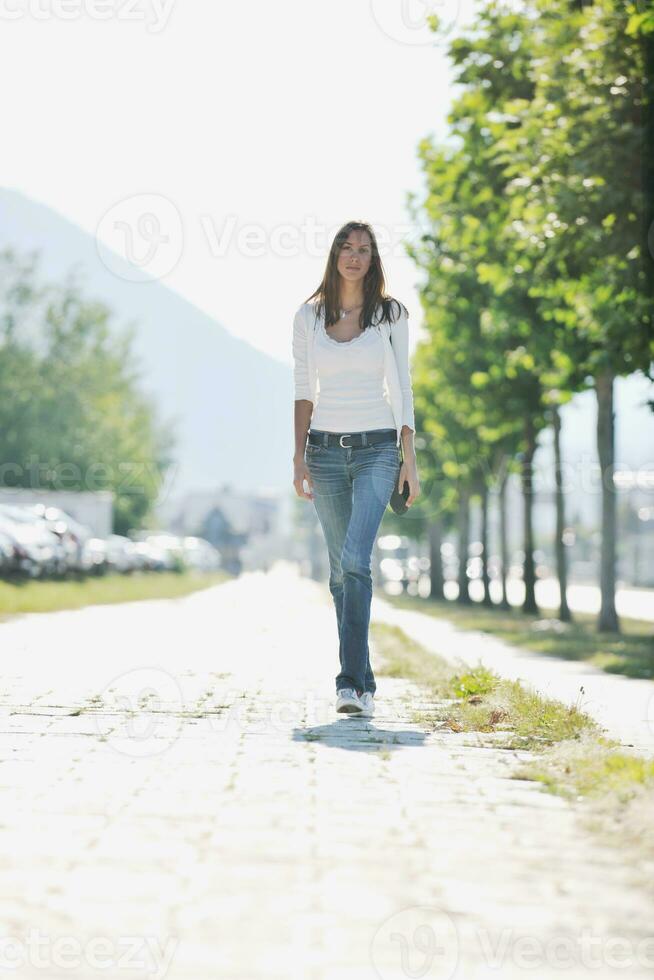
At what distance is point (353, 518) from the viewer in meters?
7.80

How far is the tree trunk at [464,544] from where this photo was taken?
47656 mm

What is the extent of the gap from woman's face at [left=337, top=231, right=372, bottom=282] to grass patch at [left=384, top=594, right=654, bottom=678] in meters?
7.19

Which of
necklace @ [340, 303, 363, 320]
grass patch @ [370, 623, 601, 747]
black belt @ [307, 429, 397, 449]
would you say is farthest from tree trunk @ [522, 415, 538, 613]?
black belt @ [307, 429, 397, 449]

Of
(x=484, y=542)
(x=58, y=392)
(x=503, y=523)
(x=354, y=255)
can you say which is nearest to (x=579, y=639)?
(x=354, y=255)

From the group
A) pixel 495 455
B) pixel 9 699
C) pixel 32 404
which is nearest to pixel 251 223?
pixel 9 699

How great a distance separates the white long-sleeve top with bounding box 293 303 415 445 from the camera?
798cm

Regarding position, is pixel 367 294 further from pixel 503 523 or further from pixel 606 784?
pixel 503 523

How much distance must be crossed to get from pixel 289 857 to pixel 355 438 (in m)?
3.91

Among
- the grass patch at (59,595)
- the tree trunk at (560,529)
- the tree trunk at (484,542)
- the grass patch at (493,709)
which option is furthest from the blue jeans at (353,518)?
the tree trunk at (484,542)

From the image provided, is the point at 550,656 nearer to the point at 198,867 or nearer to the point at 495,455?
the point at 198,867

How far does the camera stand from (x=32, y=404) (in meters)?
67.7

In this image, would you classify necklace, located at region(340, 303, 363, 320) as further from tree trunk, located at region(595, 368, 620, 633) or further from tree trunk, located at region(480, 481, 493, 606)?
tree trunk, located at region(480, 481, 493, 606)

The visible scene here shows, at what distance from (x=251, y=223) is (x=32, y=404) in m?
50.6

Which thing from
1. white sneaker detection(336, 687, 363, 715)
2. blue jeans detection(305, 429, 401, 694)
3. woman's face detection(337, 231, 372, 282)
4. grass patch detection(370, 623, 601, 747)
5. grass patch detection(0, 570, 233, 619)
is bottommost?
grass patch detection(370, 623, 601, 747)
